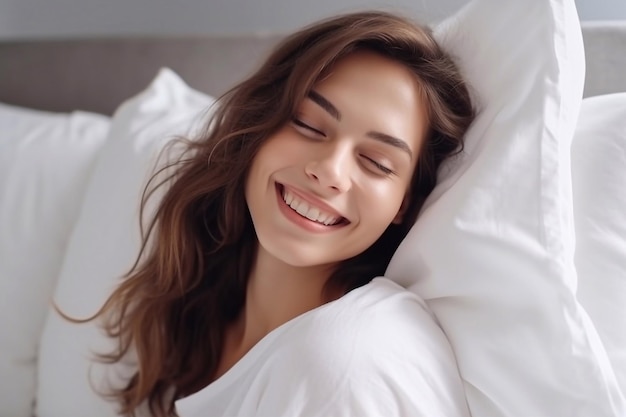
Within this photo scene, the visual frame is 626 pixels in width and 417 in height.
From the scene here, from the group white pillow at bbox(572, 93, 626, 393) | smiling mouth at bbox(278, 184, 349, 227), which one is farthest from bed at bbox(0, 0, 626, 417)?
smiling mouth at bbox(278, 184, 349, 227)

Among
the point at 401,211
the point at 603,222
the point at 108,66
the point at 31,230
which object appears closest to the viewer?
the point at 603,222

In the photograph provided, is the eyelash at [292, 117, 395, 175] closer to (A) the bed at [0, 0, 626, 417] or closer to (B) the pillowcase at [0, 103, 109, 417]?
(A) the bed at [0, 0, 626, 417]

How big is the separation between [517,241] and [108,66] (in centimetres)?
107

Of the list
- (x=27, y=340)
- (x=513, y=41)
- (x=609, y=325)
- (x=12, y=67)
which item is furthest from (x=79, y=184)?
(x=609, y=325)

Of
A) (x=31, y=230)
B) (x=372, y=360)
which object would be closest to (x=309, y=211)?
(x=372, y=360)

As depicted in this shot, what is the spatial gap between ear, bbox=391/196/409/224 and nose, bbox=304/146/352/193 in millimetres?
131

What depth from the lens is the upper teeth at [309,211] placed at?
896 mm

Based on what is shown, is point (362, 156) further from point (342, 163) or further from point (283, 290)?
point (283, 290)

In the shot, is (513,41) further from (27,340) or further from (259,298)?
(27,340)

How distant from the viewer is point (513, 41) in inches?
35.2

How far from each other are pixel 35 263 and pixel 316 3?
747 mm

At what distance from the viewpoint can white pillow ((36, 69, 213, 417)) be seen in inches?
45.7

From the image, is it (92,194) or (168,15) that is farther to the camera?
(168,15)

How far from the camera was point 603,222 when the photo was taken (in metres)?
0.87
